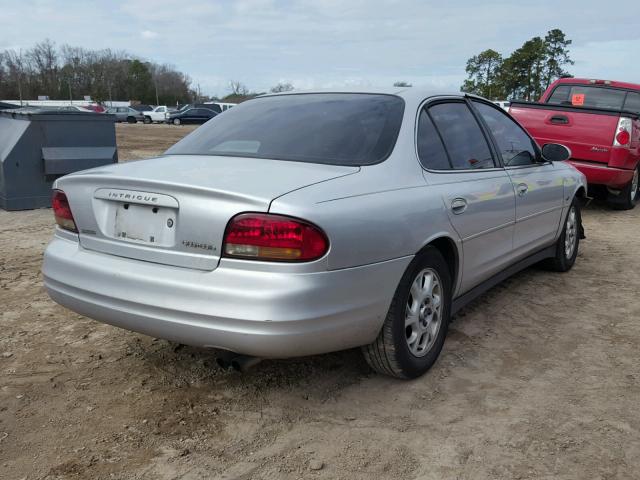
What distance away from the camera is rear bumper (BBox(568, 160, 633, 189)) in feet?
26.0

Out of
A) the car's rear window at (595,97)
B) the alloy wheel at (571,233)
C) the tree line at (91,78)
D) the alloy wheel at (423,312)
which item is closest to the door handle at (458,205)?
the alloy wheel at (423,312)

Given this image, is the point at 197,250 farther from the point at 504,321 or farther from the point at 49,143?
the point at 49,143

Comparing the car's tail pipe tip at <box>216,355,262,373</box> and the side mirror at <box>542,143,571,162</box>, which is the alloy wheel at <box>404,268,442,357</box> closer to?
the car's tail pipe tip at <box>216,355,262,373</box>

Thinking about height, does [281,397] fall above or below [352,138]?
below

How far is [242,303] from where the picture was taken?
2.42 metres

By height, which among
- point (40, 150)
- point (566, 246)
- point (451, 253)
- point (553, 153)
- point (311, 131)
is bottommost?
point (566, 246)

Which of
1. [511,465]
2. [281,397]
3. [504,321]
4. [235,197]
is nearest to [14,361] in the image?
[281,397]

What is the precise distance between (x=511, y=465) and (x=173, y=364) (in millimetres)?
1863

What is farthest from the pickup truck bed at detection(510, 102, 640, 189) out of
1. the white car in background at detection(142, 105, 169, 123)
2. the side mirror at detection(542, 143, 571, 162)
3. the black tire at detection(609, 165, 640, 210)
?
the white car in background at detection(142, 105, 169, 123)

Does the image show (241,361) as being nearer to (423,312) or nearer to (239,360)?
(239,360)

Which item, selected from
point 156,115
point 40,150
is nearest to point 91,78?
point 156,115

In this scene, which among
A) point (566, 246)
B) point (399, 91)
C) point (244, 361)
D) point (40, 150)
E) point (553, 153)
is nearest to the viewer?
point (244, 361)

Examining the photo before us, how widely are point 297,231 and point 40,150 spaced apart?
6819mm

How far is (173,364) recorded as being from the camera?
11.1ft
